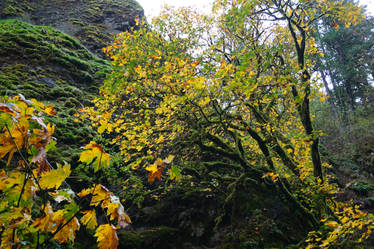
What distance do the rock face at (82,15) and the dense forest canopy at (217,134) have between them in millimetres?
9606

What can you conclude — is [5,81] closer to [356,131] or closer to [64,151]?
[64,151]

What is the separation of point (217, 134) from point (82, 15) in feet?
56.1

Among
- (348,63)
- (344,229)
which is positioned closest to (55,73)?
(344,229)

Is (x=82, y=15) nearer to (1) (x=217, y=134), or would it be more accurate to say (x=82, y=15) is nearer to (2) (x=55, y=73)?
(2) (x=55, y=73)

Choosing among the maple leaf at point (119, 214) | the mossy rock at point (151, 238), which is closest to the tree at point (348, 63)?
the mossy rock at point (151, 238)

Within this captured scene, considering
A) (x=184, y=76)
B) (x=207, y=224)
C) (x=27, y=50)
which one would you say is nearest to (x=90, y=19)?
(x=27, y=50)

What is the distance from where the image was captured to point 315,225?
4.80 metres

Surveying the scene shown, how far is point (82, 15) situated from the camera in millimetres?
16922

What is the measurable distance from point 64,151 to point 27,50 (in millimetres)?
6695

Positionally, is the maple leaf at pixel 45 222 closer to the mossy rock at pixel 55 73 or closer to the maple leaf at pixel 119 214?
the maple leaf at pixel 119 214

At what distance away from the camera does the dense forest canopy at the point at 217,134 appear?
1.29 m

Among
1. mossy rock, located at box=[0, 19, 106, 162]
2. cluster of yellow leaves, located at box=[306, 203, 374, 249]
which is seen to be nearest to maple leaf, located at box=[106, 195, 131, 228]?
cluster of yellow leaves, located at box=[306, 203, 374, 249]

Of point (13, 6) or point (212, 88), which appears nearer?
point (212, 88)

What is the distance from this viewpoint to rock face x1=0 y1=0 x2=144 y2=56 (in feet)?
47.4
